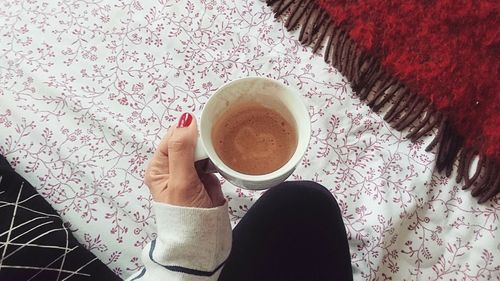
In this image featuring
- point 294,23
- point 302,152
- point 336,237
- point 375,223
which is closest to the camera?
point 302,152

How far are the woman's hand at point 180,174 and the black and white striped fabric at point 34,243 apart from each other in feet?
0.55

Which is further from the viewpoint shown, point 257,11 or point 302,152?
point 257,11

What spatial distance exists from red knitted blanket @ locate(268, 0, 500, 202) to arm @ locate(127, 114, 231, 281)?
39 cm

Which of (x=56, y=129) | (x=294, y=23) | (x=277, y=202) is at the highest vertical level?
(x=294, y=23)

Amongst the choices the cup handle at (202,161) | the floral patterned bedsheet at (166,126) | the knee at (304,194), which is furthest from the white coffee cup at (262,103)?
the floral patterned bedsheet at (166,126)

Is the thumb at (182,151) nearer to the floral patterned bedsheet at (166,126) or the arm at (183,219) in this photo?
the arm at (183,219)

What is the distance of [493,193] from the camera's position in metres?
0.84

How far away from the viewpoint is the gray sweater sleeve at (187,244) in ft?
2.08

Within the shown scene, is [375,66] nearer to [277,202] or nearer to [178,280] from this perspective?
[277,202]

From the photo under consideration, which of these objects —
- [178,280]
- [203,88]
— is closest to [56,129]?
[203,88]

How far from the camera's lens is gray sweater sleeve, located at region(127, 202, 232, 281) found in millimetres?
634

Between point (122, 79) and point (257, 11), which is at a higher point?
point (257, 11)

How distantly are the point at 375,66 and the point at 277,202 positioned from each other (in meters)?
0.34

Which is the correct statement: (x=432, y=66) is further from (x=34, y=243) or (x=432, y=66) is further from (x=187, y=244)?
(x=34, y=243)
